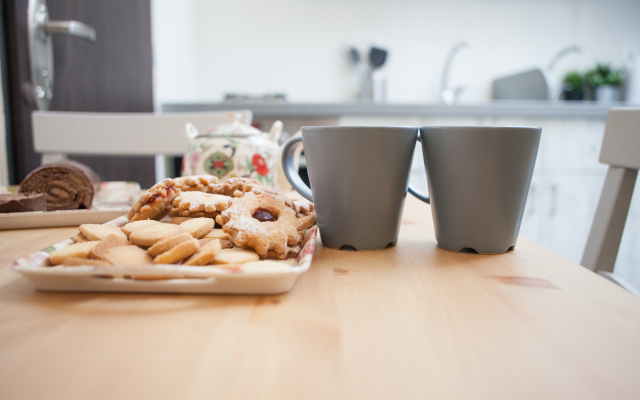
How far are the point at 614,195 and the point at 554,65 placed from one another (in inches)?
103

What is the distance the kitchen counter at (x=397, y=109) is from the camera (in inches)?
88.4

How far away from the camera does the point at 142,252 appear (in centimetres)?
34

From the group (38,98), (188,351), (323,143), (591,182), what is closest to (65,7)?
(38,98)

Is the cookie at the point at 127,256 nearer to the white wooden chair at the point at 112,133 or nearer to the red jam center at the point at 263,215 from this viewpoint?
the red jam center at the point at 263,215

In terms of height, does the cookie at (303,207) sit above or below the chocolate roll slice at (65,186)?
above

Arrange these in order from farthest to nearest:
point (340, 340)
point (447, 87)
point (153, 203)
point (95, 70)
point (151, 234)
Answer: point (447, 87), point (95, 70), point (153, 203), point (151, 234), point (340, 340)

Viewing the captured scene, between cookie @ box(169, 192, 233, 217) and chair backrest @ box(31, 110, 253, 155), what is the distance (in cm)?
79

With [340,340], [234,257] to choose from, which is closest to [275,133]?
[234,257]

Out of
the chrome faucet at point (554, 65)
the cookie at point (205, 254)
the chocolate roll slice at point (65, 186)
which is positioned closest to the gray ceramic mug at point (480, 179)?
the cookie at point (205, 254)

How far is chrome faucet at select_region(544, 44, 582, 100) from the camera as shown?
243 centimetres

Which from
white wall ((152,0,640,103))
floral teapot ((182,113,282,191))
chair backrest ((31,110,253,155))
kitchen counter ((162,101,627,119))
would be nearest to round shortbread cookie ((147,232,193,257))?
floral teapot ((182,113,282,191))

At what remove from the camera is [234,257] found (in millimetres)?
343

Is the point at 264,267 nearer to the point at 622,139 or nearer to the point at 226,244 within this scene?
the point at 226,244

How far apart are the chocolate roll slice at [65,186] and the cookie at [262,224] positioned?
357mm
